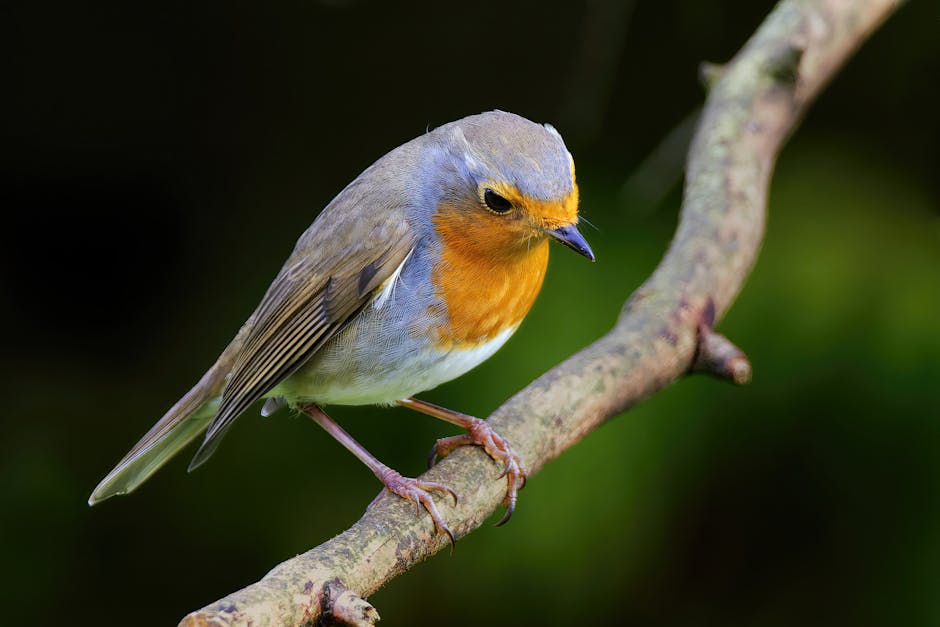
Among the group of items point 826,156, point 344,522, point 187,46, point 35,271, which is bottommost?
point 344,522

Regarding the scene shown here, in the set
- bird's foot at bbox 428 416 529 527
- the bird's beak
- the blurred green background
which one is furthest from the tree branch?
the blurred green background

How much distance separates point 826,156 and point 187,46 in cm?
262

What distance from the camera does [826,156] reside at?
14.7ft

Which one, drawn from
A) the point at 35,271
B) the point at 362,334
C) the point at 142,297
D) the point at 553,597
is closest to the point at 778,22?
the point at 362,334

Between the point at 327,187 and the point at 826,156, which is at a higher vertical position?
the point at 826,156

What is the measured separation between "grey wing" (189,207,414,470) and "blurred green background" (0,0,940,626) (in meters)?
1.12

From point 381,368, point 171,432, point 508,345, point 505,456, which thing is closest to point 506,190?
point 381,368

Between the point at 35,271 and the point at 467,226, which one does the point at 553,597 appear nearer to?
the point at 467,226

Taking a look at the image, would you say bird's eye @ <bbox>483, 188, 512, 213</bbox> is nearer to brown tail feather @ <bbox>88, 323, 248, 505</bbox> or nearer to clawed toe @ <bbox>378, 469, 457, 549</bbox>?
clawed toe @ <bbox>378, 469, 457, 549</bbox>

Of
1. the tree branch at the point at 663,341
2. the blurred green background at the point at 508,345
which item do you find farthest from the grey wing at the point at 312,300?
the blurred green background at the point at 508,345

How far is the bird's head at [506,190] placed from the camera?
2.63 metres

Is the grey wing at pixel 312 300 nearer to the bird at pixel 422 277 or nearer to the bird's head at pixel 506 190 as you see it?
the bird at pixel 422 277

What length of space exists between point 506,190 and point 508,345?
144 cm

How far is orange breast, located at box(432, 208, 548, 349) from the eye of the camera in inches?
108
